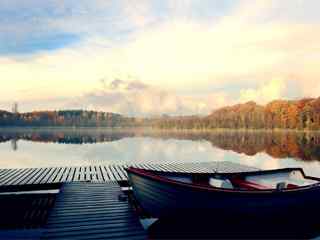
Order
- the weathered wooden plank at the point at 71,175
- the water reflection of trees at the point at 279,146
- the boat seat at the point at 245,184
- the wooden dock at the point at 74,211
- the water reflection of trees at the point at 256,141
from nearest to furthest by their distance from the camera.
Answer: the wooden dock at the point at 74,211 → the boat seat at the point at 245,184 → the weathered wooden plank at the point at 71,175 → the water reflection of trees at the point at 279,146 → the water reflection of trees at the point at 256,141

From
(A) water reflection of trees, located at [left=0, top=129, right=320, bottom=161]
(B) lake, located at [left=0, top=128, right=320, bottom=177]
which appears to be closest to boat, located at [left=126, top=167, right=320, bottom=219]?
(B) lake, located at [left=0, top=128, right=320, bottom=177]

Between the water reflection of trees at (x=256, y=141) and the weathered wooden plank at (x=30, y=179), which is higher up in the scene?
the weathered wooden plank at (x=30, y=179)

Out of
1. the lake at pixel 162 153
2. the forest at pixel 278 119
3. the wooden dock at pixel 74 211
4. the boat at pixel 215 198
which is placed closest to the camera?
the wooden dock at pixel 74 211

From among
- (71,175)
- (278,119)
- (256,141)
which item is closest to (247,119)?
(278,119)

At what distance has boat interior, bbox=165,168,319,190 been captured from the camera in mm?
10922

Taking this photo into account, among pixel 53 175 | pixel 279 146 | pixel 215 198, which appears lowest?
pixel 279 146

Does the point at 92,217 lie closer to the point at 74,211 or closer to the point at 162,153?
the point at 74,211

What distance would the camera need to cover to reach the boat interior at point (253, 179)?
10922 mm

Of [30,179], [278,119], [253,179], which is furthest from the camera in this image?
[278,119]

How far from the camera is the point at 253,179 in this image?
12047 millimetres

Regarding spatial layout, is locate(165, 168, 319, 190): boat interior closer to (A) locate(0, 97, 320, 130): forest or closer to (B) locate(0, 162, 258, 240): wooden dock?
(B) locate(0, 162, 258, 240): wooden dock

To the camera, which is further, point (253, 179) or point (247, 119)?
point (247, 119)

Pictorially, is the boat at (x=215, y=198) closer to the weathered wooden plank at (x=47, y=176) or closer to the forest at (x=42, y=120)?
the weathered wooden plank at (x=47, y=176)

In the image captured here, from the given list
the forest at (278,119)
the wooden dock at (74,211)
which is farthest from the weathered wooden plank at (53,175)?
the forest at (278,119)
